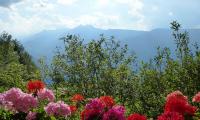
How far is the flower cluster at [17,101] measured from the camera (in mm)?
8398

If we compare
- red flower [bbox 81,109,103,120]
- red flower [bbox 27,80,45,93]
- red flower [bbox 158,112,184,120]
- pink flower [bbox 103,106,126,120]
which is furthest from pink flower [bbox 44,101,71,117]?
red flower [bbox 158,112,184,120]

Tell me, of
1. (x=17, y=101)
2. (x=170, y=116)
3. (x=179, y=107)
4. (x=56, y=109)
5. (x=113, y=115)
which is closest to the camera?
(x=170, y=116)

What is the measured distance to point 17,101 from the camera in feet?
27.7

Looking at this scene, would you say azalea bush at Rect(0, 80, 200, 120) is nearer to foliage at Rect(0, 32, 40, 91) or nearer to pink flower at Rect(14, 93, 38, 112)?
pink flower at Rect(14, 93, 38, 112)

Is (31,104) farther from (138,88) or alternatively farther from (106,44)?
(106,44)

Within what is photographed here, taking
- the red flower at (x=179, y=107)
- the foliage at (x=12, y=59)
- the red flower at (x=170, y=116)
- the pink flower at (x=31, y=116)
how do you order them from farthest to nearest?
the foliage at (x=12, y=59), the pink flower at (x=31, y=116), the red flower at (x=179, y=107), the red flower at (x=170, y=116)

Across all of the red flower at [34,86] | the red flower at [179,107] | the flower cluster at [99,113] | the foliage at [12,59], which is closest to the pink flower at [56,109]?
the red flower at [34,86]

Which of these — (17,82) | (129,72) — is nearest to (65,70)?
(17,82)

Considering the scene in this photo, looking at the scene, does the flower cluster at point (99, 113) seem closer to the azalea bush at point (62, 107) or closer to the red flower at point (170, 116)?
the azalea bush at point (62, 107)

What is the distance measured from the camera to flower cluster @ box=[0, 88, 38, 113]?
8.40 metres

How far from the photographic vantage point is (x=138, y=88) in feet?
78.5

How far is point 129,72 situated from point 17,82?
7.64 m

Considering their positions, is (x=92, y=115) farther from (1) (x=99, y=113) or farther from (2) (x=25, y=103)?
(2) (x=25, y=103)

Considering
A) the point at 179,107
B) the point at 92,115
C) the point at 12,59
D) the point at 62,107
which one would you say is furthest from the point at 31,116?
the point at 12,59
